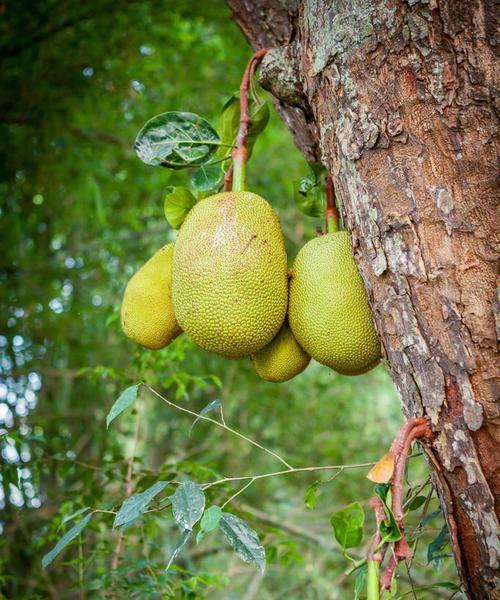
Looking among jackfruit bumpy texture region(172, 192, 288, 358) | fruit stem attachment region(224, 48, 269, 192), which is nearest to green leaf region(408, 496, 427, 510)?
jackfruit bumpy texture region(172, 192, 288, 358)

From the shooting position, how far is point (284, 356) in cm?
102

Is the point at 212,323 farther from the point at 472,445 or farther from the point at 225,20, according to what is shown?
the point at 225,20

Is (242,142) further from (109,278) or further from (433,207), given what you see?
(109,278)

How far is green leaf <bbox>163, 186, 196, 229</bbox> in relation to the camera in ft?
3.49

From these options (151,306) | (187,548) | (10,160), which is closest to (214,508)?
(151,306)

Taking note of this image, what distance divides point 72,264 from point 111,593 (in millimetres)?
1703

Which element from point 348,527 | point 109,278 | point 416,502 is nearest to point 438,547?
point 416,502

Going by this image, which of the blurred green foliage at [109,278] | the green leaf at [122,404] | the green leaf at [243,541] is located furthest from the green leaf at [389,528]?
Answer: the blurred green foliage at [109,278]

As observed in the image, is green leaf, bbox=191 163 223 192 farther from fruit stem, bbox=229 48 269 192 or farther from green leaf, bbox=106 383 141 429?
green leaf, bbox=106 383 141 429

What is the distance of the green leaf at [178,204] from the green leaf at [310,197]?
0.20 m

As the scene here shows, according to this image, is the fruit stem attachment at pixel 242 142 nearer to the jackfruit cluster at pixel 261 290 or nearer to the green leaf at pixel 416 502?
the jackfruit cluster at pixel 261 290

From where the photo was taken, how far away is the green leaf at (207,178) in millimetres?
1054

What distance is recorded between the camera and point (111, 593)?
1286 mm

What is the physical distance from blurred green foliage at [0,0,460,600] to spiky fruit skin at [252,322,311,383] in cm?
57
